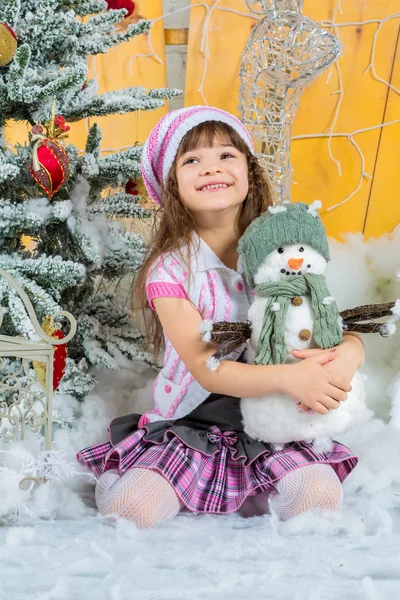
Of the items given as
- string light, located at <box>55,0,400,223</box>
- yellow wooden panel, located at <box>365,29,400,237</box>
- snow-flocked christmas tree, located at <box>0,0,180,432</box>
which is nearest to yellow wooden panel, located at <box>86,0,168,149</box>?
string light, located at <box>55,0,400,223</box>

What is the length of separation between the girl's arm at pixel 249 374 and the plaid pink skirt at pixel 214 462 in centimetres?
12

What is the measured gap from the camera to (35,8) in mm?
1163

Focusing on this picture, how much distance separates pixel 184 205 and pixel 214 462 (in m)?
0.45

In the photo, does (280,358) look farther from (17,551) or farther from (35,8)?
(35,8)

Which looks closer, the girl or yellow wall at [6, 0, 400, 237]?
the girl

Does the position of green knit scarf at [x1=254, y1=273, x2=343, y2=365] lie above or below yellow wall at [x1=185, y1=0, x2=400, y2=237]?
below

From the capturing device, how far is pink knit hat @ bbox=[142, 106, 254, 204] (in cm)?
112

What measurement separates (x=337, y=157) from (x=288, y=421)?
91cm

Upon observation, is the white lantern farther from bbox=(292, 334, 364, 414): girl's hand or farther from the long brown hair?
bbox=(292, 334, 364, 414): girl's hand

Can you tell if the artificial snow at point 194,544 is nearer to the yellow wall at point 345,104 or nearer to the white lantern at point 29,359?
the white lantern at point 29,359

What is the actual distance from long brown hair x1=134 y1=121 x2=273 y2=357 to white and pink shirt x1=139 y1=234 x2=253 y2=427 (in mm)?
23

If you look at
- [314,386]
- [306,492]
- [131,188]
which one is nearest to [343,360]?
[314,386]

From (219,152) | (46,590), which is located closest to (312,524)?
(46,590)

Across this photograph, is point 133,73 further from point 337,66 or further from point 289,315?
point 289,315
